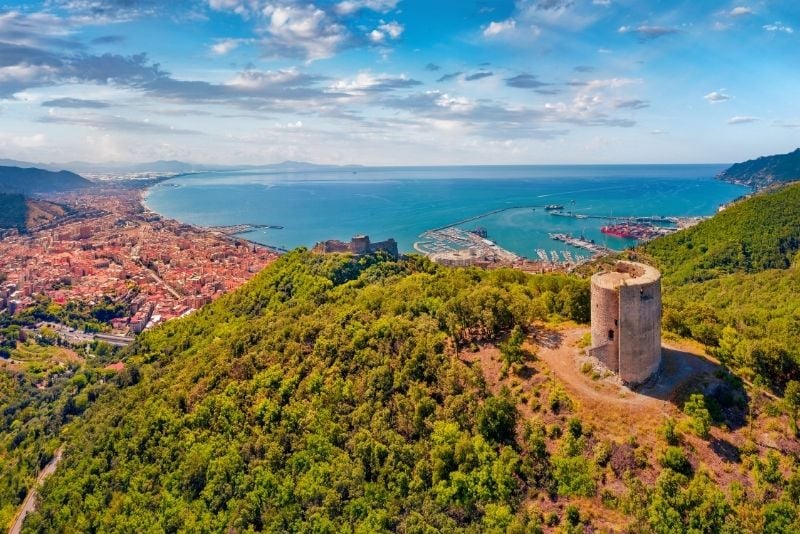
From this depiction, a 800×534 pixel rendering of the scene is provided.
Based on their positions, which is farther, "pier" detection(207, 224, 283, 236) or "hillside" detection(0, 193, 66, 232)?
"pier" detection(207, 224, 283, 236)

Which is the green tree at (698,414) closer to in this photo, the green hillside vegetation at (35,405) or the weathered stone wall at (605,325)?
the weathered stone wall at (605,325)

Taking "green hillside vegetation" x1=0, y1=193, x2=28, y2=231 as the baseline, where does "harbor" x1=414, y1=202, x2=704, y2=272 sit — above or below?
below

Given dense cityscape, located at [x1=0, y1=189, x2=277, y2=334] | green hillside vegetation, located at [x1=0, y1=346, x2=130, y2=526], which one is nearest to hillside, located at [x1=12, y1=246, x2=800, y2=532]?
green hillside vegetation, located at [x1=0, y1=346, x2=130, y2=526]

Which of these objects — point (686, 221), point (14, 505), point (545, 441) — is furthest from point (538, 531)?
point (686, 221)

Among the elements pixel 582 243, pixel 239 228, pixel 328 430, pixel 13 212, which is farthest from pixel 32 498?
pixel 13 212

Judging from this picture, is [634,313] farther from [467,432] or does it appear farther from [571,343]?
[467,432]

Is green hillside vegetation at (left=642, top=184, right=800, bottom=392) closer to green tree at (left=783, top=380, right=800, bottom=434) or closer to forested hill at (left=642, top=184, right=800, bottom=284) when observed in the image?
forested hill at (left=642, top=184, right=800, bottom=284)
